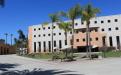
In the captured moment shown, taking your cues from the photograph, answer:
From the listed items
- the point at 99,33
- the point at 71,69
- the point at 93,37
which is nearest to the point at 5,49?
the point at 93,37

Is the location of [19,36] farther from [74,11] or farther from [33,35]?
[74,11]

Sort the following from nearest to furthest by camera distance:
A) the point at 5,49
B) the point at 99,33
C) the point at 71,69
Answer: the point at 71,69
the point at 99,33
the point at 5,49

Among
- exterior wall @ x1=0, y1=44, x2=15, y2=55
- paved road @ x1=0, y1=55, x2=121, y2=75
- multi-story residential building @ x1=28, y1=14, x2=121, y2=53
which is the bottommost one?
paved road @ x1=0, y1=55, x2=121, y2=75

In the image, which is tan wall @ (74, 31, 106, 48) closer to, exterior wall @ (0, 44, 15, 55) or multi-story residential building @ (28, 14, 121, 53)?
→ multi-story residential building @ (28, 14, 121, 53)

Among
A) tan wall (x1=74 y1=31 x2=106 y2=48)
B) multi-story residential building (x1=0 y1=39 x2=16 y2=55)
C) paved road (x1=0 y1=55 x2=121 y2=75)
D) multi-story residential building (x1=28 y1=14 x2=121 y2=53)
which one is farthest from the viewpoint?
multi-story residential building (x1=0 y1=39 x2=16 y2=55)

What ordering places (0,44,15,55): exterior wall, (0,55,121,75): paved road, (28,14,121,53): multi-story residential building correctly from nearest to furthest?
(0,55,121,75): paved road
(28,14,121,53): multi-story residential building
(0,44,15,55): exterior wall

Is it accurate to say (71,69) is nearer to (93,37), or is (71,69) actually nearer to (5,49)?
(93,37)

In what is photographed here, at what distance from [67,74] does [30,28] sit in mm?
77764

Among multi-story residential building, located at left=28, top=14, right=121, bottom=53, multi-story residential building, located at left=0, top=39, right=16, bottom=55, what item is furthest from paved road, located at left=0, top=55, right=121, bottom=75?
multi-story residential building, located at left=0, top=39, right=16, bottom=55

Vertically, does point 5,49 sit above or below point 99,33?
below

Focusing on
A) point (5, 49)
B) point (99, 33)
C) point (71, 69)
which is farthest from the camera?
point (5, 49)

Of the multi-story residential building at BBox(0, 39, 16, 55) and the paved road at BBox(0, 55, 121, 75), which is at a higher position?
the multi-story residential building at BBox(0, 39, 16, 55)

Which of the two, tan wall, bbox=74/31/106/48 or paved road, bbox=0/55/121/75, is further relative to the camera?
tan wall, bbox=74/31/106/48

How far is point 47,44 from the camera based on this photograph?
94688 mm
